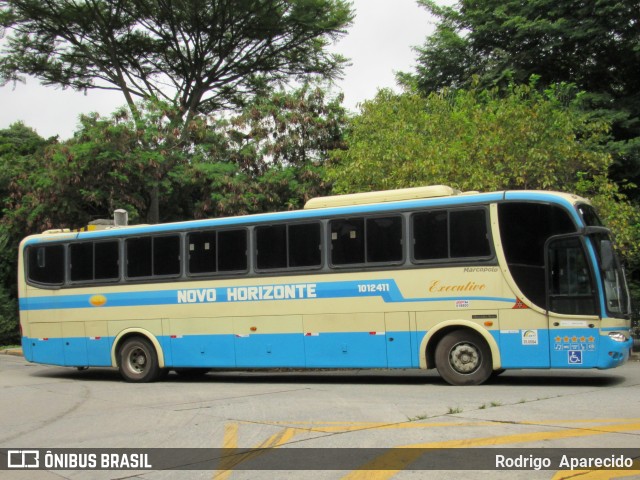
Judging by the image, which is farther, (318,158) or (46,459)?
(318,158)

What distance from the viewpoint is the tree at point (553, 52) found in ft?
86.6

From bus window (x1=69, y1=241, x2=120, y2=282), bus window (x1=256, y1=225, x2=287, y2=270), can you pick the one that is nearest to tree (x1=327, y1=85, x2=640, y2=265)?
bus window (x1=256, y1=225, x2=287, y2=270)

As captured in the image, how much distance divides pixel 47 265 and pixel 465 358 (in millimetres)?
9481

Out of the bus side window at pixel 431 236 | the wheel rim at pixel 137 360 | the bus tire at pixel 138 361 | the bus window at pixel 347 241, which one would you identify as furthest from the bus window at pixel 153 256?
the bus side window at pixel 431 236

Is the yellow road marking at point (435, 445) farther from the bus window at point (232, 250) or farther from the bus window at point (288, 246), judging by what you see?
the bus window at point (232, 250)

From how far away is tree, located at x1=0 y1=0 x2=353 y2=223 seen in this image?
30.6m

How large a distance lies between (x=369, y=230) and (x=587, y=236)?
143 inches

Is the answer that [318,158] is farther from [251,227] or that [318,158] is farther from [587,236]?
[587,236]

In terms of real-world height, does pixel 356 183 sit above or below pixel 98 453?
above

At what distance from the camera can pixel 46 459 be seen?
773 centimetres

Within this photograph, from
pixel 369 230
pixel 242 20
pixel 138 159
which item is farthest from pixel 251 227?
pixel 242 20

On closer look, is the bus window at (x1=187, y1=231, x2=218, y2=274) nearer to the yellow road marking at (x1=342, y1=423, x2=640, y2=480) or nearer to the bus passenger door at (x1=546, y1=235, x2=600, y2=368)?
the bus passenger door at (x1=546, y1=235, x2=600, y2=368)

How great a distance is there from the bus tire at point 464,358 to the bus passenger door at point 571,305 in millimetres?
1140

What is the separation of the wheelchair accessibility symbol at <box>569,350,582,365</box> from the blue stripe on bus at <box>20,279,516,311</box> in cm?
122
